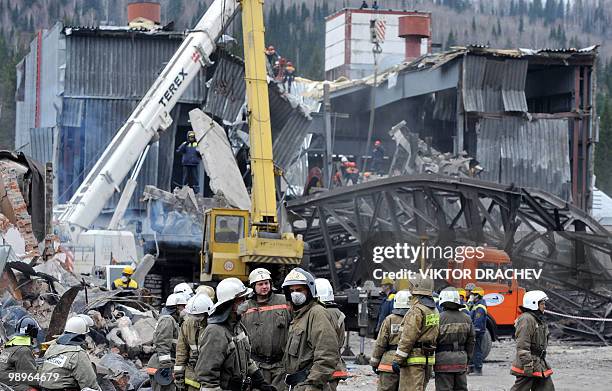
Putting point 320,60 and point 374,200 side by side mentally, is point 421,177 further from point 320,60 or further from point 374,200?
point 320,60

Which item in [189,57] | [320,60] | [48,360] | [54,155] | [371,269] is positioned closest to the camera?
[48,360]

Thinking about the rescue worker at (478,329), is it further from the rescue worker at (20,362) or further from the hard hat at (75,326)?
the hard hat at (75,326)

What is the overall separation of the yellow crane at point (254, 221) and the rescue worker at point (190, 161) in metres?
11.8

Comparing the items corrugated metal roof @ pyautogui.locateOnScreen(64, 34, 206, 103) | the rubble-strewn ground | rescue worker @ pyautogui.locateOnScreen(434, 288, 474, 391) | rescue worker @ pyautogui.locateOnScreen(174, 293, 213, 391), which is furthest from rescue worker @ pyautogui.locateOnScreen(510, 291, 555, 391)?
corrugated metal roof @ pyautogui.locateOnScreen(64, 34, 206, 103)

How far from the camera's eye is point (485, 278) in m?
28.6

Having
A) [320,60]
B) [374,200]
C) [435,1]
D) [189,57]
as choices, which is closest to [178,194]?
[189,57]

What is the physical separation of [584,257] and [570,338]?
3.62 m

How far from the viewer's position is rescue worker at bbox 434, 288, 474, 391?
13.5 meters

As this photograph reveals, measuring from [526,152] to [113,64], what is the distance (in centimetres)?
1633

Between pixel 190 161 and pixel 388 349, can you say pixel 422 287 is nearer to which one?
pixel 388 349

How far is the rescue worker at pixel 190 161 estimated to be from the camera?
139 feet

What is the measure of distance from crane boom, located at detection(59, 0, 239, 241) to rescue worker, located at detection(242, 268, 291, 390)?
21.4 meters

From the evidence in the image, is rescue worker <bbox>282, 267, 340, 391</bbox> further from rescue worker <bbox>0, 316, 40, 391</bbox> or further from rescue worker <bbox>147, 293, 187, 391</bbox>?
rescue worker <bbox>147, 293, 187, 391</bbox>

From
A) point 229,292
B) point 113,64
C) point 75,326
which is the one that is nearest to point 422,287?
point 229,292
